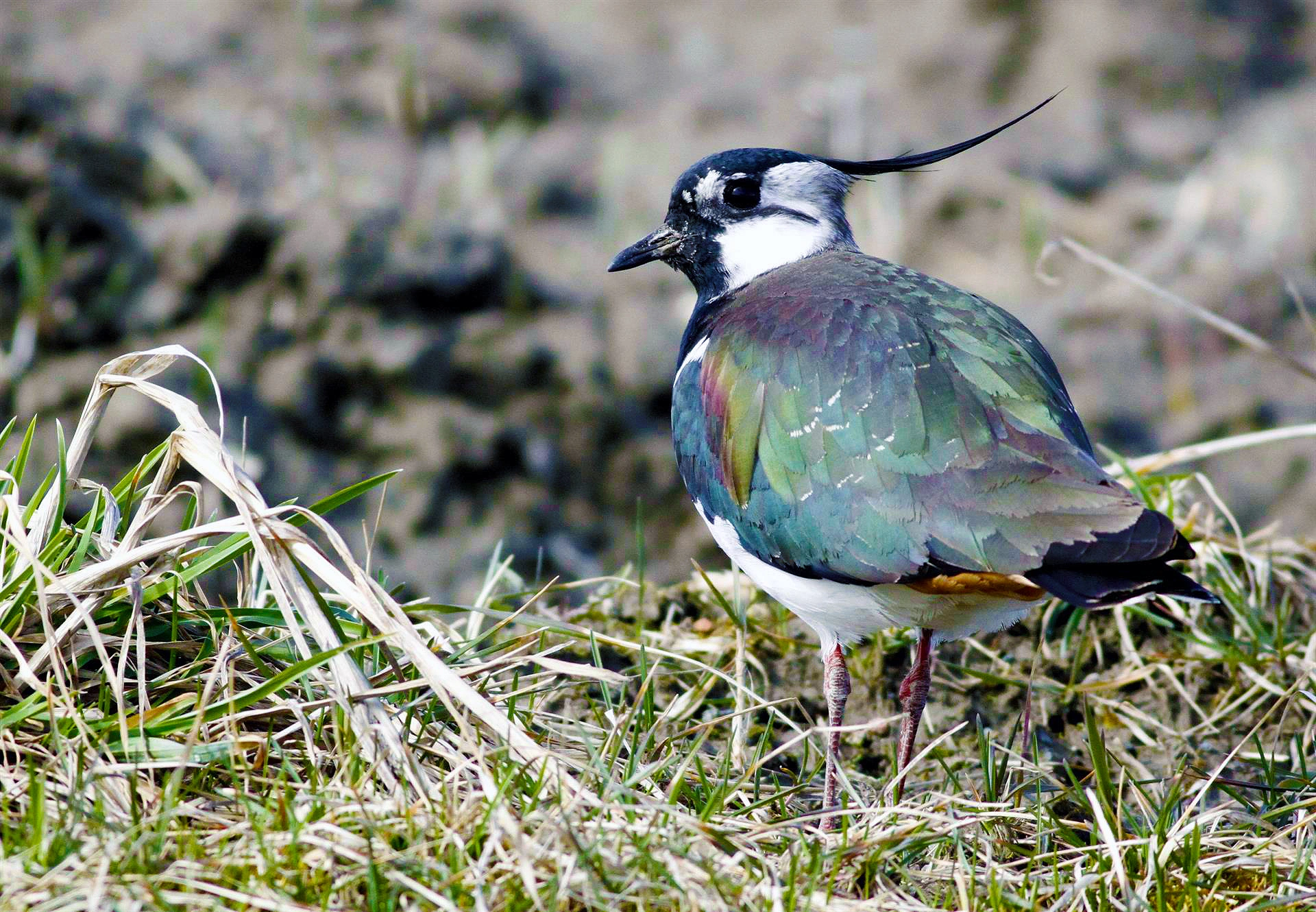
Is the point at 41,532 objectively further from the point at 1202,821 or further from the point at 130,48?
the point at 130,48

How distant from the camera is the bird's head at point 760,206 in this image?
4.67 meters

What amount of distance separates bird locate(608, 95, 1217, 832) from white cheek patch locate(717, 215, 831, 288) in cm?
33

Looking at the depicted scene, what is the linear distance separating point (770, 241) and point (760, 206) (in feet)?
0.38

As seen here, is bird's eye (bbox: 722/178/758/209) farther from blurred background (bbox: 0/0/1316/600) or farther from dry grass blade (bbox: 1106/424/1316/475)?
blurred background (bbox: 0/0/1316/600)

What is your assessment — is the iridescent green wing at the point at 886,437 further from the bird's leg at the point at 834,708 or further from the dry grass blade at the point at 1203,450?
the dry grass blade at the point at 1203,450

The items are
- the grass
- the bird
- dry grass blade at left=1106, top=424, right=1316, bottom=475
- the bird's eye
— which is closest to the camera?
the grass

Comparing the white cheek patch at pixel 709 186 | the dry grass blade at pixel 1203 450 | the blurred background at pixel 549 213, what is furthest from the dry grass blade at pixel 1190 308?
the blurred background at pixel 549 213

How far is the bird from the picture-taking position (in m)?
3.14

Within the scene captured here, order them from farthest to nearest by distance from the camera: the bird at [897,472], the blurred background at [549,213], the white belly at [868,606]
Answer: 1. the blurred background at [549,213]
2. the white belly at [868,606]
3. the bird at [897,472]

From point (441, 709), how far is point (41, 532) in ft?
3.19

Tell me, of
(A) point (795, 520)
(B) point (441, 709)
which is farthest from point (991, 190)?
(B) point (441, 709)

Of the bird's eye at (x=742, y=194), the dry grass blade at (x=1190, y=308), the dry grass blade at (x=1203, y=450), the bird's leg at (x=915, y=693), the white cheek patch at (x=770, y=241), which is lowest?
the bird's leg at (x=915, y=693)

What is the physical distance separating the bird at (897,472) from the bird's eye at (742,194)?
43cm

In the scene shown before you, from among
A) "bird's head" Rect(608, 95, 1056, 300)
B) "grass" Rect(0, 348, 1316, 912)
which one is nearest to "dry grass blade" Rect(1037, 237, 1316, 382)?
"bird's head" Rect(608, 95, 1056, 300)
